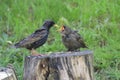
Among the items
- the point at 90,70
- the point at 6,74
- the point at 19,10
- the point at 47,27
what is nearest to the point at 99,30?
the point at 19,10

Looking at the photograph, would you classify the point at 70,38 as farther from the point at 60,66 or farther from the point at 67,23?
the point at 67,23

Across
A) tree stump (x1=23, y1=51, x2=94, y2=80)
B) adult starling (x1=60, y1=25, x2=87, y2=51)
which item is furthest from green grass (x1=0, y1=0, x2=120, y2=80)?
tree stump (x1=23, y1=51, x2=94, y2=80)

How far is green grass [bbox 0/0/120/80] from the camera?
926 cm

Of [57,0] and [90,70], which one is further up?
[57,0]

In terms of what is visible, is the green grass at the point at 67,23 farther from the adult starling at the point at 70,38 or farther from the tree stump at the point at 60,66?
the tree stump at the point at 60,66

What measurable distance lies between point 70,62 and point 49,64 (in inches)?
10.5

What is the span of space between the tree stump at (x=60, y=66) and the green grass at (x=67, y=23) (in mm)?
2324

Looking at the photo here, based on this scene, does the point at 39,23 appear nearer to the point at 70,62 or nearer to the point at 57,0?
the point at 57,0

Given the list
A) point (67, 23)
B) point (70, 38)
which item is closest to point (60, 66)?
point (70, 38)

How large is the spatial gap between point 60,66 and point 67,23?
165 inches

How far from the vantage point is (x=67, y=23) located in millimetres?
10469

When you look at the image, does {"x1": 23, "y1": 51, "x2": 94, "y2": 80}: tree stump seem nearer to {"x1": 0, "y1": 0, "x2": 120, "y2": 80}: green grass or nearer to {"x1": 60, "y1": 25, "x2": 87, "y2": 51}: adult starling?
{"x1": 60, "y1": 25, "x2": 87, "y2": 51}: adult starling

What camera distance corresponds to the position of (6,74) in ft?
19.8

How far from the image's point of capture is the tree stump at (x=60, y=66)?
6.35 meters
